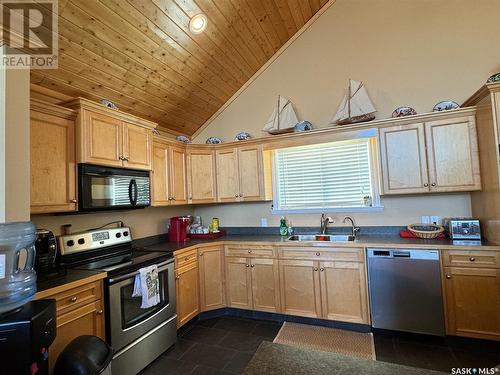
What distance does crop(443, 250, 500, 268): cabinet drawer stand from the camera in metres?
2.28

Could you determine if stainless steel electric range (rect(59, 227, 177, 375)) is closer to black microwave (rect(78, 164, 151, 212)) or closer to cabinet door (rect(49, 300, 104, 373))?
cabinet door (rect(49, 300, 104, 373))

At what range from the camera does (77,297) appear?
183 cm

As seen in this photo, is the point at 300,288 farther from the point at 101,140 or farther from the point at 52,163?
the point at 52,163

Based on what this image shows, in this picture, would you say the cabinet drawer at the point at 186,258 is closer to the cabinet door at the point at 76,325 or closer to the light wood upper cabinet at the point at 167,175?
the light wood upper cabinet at the point at 167,175

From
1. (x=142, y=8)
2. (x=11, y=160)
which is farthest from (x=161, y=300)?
(x=142, y=8)

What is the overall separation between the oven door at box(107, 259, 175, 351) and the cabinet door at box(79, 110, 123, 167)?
1065 millimetres

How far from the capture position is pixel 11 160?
155cm

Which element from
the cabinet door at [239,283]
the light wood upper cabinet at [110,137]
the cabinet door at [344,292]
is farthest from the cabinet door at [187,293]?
the cabinet door at [344,292]

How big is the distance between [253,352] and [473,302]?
2.06 meters

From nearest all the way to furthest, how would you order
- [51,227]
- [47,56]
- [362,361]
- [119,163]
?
[362,361] < [47,56] < [51,227] < [119,163]

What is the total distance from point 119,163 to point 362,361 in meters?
2.48

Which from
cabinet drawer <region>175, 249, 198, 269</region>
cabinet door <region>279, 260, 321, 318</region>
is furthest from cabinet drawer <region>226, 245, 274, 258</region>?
cabinet drawer <region>175, 249, 198, 269</region>

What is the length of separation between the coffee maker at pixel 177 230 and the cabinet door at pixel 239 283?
0.72 meters

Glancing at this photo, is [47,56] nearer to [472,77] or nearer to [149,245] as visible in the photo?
[149,245]
